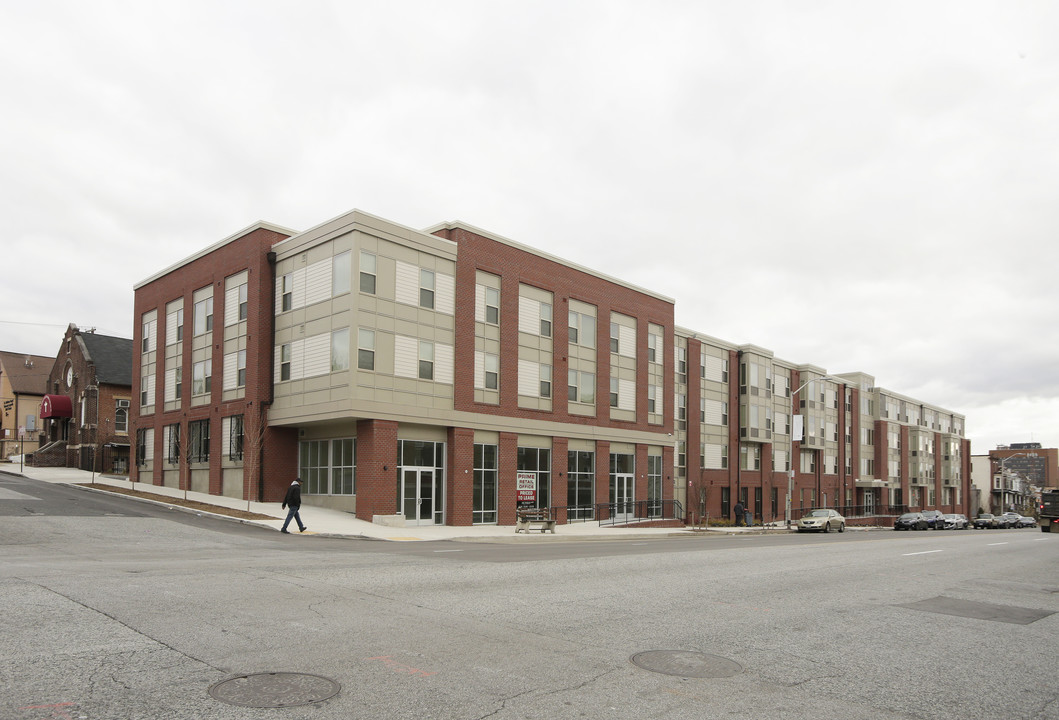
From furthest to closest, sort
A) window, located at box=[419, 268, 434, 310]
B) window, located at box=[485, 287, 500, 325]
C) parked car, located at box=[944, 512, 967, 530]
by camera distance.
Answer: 1. parked car, located at box=[944, 512, 967, 530]
2. window, located at box=[485, 287, 500, 325]
3. window, located at box=[419, 268, 434, 310]

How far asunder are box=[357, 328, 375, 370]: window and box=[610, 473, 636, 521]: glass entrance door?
17032mm

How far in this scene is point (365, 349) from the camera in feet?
101

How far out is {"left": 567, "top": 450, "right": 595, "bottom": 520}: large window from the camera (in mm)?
40094

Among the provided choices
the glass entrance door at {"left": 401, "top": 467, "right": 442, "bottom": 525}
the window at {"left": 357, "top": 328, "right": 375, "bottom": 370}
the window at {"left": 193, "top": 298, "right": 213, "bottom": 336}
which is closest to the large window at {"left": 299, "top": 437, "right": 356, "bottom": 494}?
the glass entrance door at {"left": 401, "top": 467, "right": 442, "bottom": 525}

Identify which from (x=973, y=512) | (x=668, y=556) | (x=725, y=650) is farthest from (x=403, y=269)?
(x=973, y=512)

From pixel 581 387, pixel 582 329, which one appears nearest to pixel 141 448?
pixel 581 387

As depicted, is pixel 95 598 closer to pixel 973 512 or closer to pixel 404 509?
pixel 404 509

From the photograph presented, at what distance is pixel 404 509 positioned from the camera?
3228 cm

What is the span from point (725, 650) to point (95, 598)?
7554 millimetres

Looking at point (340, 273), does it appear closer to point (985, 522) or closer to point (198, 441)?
point (198, 441)

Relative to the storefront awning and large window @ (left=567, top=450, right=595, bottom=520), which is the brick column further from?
the storefront awning

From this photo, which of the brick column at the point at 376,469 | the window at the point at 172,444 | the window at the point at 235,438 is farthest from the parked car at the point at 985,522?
the window at the point at 172,444

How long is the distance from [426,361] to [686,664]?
2645 centimetres

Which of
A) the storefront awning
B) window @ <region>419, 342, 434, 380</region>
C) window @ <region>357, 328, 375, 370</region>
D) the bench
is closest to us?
window @ <region>357, 328, 375, 370</region>
